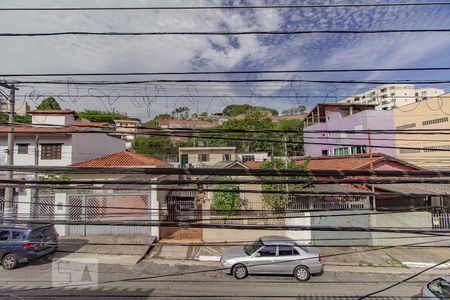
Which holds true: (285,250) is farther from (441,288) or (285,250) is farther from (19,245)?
(19,245)

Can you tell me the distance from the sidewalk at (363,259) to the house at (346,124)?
556 inches

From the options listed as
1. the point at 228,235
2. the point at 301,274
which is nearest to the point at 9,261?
the point at 228,235

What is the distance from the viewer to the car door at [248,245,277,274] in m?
10.4

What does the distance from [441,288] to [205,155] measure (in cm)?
2910

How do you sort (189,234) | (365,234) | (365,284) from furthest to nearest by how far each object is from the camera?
(189,234) → (365,234) → (365,284)

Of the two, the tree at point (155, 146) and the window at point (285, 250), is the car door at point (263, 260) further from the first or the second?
the tree at point (155, 146)

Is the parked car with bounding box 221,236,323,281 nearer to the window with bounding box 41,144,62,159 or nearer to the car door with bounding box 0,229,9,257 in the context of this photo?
the car door with bounding box 0,229,9,257

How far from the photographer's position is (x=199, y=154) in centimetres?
3503

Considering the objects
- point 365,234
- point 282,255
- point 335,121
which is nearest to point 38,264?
point 282,255

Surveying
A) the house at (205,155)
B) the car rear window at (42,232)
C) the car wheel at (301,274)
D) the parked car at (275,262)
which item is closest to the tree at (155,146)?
the house at (205,155)

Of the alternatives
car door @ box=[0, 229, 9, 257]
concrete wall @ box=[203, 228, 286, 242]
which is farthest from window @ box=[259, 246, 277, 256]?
car door @ box=[0, 229, 9, 257]

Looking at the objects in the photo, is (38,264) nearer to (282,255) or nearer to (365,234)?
(282,255)

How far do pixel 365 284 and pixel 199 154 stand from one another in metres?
26.5

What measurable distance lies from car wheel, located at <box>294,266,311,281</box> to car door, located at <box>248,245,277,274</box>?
0.85 meters
